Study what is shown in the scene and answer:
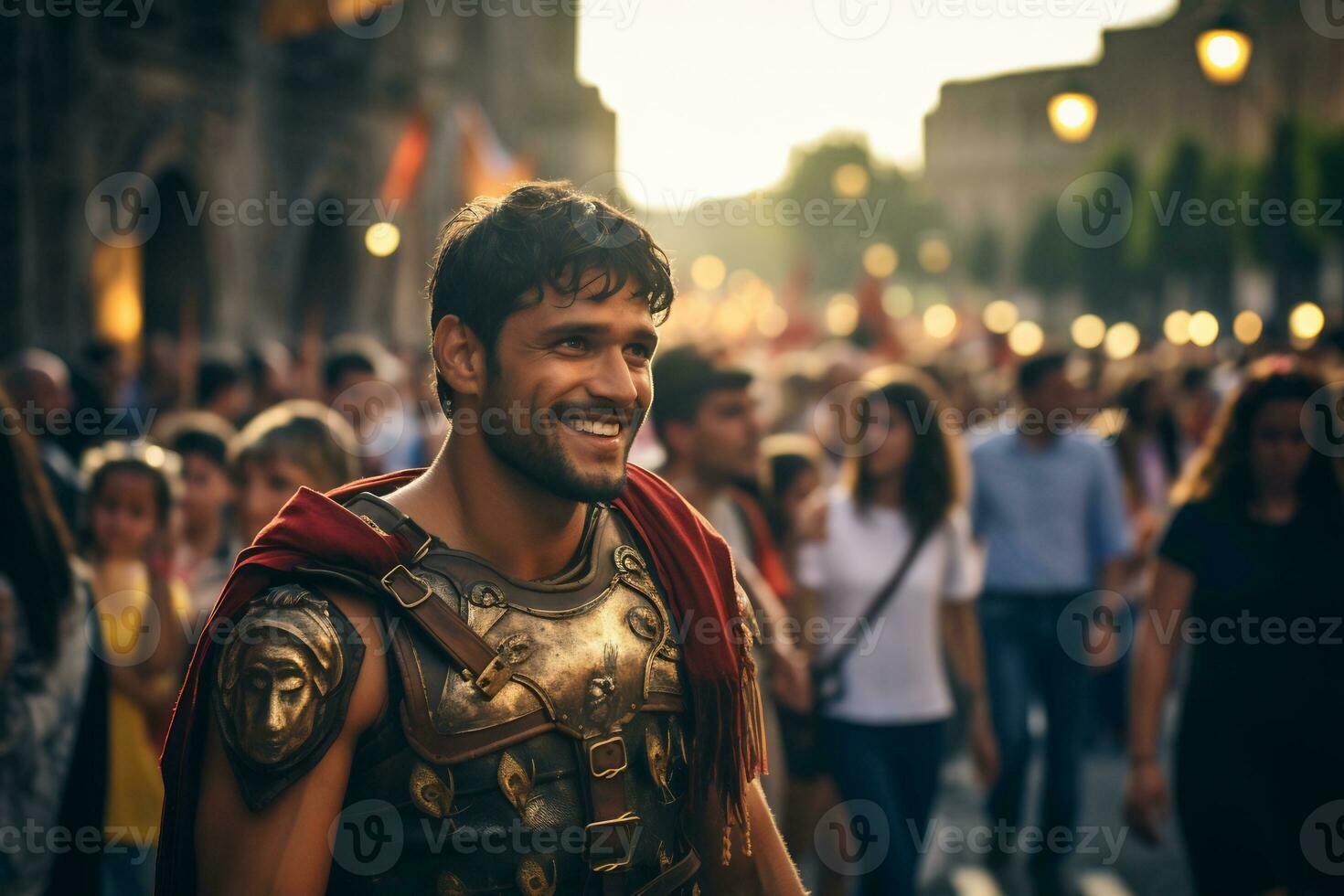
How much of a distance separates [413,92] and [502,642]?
25771mm

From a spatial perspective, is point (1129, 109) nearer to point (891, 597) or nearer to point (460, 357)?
point (891, 597)

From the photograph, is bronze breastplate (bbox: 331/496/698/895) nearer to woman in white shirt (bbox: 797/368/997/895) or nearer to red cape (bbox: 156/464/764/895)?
red cape (bbox: 156/464/764/895)

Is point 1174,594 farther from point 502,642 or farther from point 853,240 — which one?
point 853,240

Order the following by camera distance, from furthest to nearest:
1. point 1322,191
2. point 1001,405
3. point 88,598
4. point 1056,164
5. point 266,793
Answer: point 1056,164, point 1322,191, point 1001,405, point 88,598, point 266,793

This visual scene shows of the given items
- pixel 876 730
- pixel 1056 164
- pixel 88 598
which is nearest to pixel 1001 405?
pixel 876 730

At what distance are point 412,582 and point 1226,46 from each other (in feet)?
33.9

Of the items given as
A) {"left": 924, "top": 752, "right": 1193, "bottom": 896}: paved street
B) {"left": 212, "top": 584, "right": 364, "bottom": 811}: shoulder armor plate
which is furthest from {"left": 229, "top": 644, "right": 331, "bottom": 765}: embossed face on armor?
{"left": 924, "top": 752, "right": 1193, "bottom": 896}: paved street

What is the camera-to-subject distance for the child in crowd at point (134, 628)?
15.4 ft

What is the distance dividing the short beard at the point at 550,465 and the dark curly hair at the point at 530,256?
16 centimetres

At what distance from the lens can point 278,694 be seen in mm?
2301

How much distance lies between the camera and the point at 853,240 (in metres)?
112

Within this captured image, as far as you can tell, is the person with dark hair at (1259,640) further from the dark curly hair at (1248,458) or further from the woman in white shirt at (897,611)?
the woman in white shirt at (897,611)

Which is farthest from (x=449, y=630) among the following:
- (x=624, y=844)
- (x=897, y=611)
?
(x=897, y=611)

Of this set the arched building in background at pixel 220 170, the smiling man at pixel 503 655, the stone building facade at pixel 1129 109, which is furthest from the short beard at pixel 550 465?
the stone building facade at pixel 1129 109
